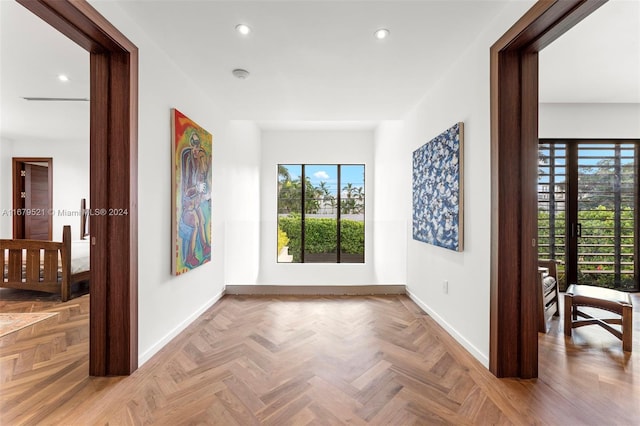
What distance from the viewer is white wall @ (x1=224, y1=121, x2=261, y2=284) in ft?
13.3

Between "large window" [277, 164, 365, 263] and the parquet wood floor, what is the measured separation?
3212mm

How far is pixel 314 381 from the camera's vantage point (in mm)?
1934

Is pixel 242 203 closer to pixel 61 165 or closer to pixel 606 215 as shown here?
pixel 61 165

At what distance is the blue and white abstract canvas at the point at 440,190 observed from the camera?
8.13ft

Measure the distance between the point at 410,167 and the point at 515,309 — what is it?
2147 millimetres

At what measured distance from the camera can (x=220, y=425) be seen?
1.53m

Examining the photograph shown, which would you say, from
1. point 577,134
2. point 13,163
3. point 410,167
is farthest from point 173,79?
point 13,163

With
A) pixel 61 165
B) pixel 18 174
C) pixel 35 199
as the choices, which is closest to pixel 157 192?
pixel 61 165

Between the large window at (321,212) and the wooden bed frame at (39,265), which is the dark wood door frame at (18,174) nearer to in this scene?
the wooden bed frame at (39,265)

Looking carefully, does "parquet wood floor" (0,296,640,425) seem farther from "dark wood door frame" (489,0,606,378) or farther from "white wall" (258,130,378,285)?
"white wall" (258,130,378,285)

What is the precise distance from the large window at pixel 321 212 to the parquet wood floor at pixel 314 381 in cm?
321

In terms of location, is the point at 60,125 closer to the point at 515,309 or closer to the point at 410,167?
the point at 410,167

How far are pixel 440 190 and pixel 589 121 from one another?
9.94 feet

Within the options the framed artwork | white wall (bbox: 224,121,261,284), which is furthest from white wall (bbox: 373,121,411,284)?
the framed artwork
